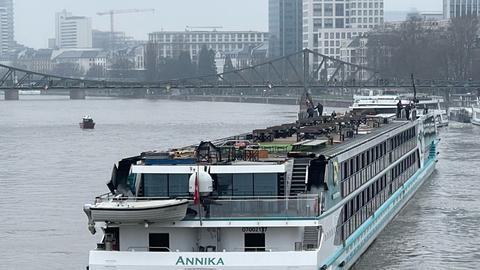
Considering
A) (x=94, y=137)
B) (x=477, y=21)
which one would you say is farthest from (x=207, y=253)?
(x=477, y=21)

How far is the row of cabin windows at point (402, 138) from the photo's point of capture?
26.3 metres

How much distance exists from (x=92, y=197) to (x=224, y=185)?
13004mm

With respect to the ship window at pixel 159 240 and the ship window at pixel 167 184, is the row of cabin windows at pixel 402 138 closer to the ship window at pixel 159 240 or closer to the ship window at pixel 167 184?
the ship window at pixel 167 184

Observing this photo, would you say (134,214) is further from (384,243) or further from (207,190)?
(384,243)

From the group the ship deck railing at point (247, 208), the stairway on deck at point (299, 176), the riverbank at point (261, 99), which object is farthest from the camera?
the riverbank at point (261, 99)

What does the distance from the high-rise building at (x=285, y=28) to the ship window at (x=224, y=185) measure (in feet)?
503

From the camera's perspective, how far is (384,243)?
913 inches

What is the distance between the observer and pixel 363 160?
21.5m

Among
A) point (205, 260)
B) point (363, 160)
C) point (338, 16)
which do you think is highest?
point (338, 16)

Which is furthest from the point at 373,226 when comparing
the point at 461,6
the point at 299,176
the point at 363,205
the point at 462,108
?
the point at 461,6

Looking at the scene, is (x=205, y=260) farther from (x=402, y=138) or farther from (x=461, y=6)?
(x=461, y=6)

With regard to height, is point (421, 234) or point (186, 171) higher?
point (186, 171)

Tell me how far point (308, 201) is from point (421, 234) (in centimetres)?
833

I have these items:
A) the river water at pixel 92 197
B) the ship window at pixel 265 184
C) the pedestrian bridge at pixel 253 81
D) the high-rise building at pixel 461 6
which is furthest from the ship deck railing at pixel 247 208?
the high-rise building at pixel 461 6
